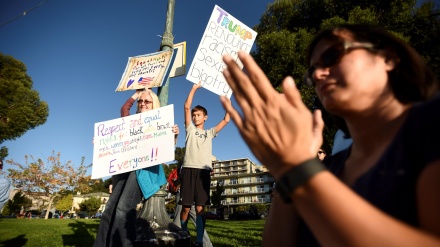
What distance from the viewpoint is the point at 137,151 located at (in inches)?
134

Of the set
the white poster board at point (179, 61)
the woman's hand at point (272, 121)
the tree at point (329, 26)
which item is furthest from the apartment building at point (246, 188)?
the woman's hand at point (272, 121)

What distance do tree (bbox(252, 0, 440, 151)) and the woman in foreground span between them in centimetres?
821

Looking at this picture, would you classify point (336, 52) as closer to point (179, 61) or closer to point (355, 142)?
point (355, 142)

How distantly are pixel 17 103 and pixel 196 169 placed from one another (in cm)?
2778

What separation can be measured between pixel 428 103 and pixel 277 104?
0.38 metres

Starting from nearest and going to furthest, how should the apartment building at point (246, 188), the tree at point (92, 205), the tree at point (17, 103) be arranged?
Result: the tree at point (17, 103) < the tree at point (92, 205) < the apartment building at point (246, 188)

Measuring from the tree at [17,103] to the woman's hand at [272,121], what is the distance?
28.1 metres

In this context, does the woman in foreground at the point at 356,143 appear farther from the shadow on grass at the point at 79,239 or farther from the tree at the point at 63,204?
the tree at the point at 63,204

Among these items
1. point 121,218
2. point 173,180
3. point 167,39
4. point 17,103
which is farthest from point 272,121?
point 17,103

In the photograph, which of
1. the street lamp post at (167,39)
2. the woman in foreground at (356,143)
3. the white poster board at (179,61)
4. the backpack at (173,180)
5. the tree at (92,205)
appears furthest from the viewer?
the tree at (92,205)

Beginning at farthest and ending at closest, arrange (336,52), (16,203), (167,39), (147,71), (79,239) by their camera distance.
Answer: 1. (16,203)
2. (79,239)
3. (167,39)
4. (147,71)
5. (336,52)

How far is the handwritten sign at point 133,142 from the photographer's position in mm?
3275

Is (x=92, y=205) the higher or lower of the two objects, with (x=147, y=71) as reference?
lower

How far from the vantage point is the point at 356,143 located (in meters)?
1.05
